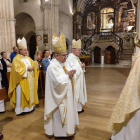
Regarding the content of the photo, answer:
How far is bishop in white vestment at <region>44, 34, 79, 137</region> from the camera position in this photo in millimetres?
2162

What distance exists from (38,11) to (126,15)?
41.4ft

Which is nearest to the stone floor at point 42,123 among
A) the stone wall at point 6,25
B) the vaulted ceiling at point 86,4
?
the stone wall at point 6,25

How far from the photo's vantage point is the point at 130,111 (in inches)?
67.4

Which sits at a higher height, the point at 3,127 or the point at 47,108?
the point at 47,108

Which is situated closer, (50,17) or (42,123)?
(42,123)

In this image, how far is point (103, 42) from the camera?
1712 cm

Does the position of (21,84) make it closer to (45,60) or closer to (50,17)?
(45,60)

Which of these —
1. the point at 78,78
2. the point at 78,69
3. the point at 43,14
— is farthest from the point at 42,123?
the point at 43,14

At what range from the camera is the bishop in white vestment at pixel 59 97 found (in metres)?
2.16

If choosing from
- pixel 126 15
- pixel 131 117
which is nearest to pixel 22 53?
pixel 131 117

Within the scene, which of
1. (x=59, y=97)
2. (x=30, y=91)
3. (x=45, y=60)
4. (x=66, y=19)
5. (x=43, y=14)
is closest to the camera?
(x=59, y=97)

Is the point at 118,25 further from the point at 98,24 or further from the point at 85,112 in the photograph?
the point at 85,112

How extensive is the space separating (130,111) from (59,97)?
1.04m

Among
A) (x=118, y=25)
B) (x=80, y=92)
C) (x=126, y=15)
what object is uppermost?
(x=126, y=15)
